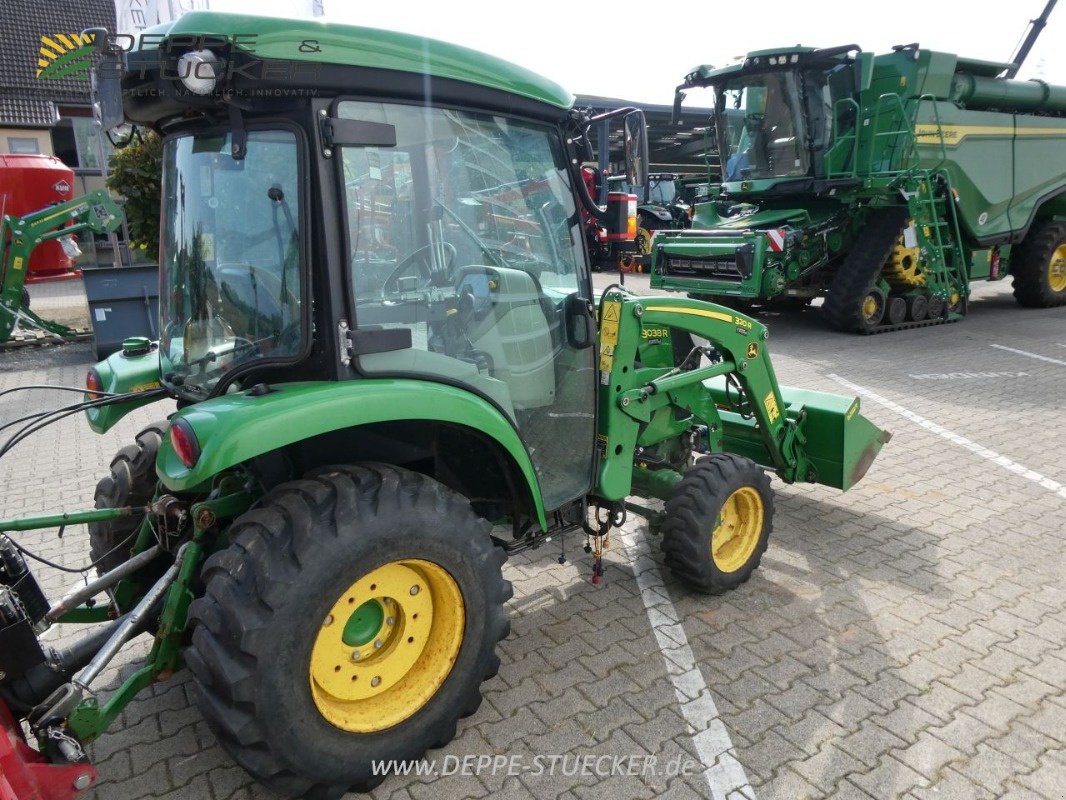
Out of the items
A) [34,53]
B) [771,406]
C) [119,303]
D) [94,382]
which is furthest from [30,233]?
[34,53]

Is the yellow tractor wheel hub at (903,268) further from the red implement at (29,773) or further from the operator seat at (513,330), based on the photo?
the red implement at (29,773)

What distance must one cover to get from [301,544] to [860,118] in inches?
385

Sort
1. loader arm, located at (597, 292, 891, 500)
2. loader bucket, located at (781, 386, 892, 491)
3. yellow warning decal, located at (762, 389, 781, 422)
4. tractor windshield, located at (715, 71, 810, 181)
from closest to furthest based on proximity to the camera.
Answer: loader arm, located at (597, 292, 891, 500), yellow warning decal, located at (762, 389, 781, 422), loader bucket, located at (781, 386, 892, 491), tractor windshield, located at (715, 71, 810, 181)

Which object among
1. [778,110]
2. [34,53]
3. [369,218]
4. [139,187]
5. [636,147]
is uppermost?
[34,53]

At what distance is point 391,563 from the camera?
2262mm

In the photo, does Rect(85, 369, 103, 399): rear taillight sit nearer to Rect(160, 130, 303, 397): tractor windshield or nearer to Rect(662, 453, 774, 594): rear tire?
Rect(160, 130, 303, 397): tractor windshield

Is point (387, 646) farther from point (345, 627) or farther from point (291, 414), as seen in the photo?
point (291, 414)

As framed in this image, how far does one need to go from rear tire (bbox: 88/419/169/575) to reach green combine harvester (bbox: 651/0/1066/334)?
26.0 feet

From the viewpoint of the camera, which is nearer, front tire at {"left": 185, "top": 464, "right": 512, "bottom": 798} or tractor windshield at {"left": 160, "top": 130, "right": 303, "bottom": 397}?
front tire at {"left": 185, "top": 464, "right": 512, "bottom": 798}

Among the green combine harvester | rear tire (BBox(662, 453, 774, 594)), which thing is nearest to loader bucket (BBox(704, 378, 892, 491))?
rear tire (BBox(662, 453, 774, 594))

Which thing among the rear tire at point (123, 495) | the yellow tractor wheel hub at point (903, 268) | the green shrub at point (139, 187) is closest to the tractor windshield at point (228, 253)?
the rear tire at point (123, 495)

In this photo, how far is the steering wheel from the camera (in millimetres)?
2426

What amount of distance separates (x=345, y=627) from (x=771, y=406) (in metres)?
2.52

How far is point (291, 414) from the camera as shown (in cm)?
207
